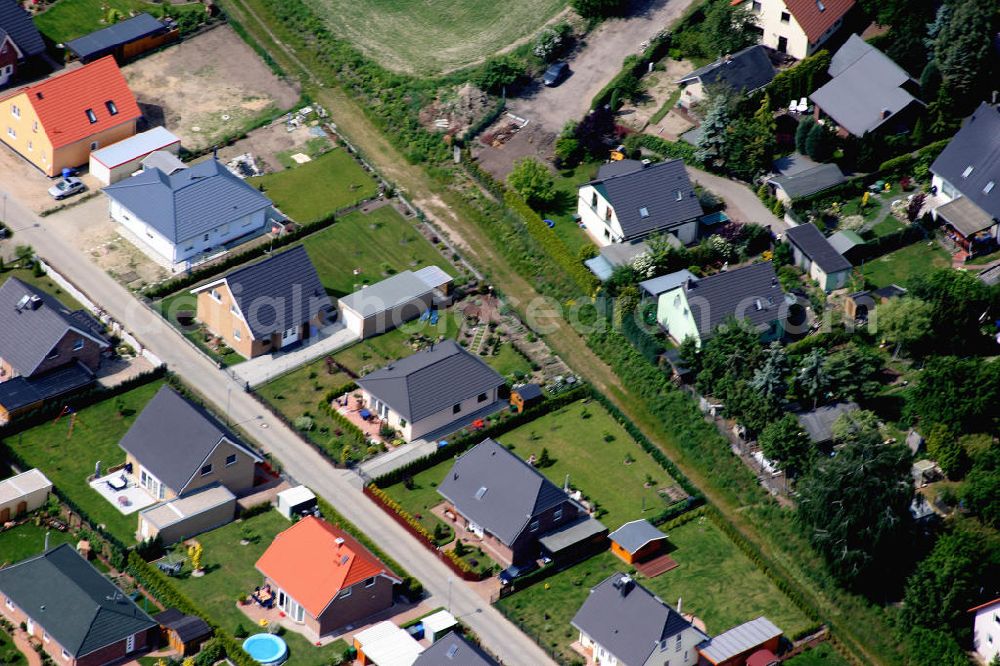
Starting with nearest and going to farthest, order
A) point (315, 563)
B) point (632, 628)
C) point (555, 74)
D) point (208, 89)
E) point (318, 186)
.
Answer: point (632, 628), point (315, 563), point (318, 186), point (555, 74), point (208, 89)

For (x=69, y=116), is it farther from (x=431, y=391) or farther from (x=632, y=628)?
(x=632, y=628)

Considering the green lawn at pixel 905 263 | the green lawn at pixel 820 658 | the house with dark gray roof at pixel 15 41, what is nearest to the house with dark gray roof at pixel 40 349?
the house with dark gray roof at pixel 15 41

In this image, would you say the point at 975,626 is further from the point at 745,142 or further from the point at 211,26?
the point at 211,26

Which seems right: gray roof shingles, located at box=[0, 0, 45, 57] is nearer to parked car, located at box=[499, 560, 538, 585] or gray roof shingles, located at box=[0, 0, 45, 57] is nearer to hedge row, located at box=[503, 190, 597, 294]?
hedge row, located at box=[503, 190, 597, 294]

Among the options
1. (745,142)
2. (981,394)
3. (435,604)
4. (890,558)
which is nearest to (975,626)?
(890,558)

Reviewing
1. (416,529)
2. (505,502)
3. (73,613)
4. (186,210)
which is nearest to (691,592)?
(505,502)

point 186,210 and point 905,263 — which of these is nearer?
point 905,263

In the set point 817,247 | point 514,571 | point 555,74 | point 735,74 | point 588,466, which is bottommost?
point 514,571
